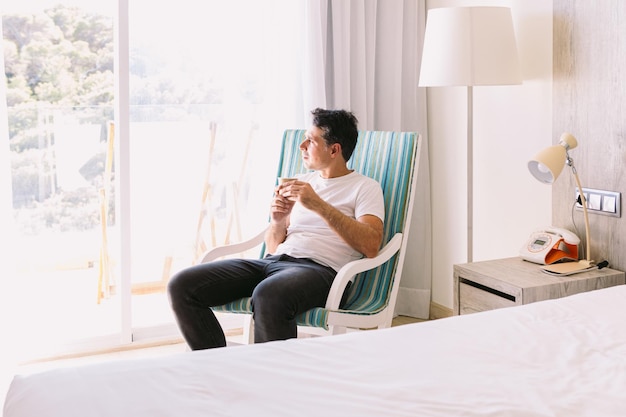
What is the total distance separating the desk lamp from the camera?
262 centimetres

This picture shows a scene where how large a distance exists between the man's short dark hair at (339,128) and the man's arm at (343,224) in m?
0.32

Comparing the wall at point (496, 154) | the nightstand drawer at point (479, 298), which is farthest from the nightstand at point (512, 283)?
the wall at point (496, 154)

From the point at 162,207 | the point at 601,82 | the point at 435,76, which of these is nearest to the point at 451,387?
the point at 601,82

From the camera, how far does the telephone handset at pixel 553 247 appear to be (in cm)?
283

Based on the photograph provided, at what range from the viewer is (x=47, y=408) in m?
1.41

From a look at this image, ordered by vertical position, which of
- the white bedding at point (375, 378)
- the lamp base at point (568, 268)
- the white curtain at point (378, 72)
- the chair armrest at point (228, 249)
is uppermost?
the white curtain at point (378, 72)

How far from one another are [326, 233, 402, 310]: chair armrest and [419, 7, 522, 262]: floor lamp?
2.46ft

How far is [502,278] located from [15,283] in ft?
7.18

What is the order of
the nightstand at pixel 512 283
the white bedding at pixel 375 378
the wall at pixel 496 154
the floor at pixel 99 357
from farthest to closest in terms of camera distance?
the floor at pixel 99 357 < the wall at pixel 496 154 < the nightstand at pixel 512 283 < the white bedding at pixel 375 378

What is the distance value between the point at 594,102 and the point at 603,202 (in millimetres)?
366

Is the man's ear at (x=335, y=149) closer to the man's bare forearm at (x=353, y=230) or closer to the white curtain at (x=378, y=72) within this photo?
the man's bare forearm at (x=353, y=230)

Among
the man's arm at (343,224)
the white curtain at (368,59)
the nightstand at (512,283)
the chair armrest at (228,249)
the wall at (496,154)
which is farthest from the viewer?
the white curtain at (368,59)

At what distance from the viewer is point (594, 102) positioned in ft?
9.23

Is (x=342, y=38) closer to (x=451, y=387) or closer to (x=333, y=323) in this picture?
(x=333, y=323)
